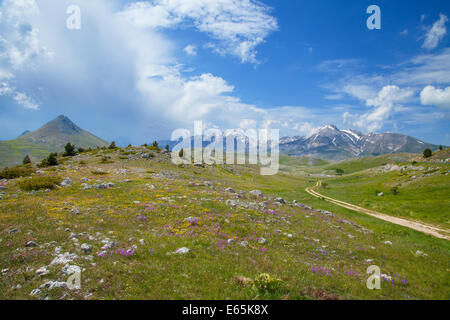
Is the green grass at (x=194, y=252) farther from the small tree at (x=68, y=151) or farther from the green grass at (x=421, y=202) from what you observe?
the small tree at (x=68, y=151)

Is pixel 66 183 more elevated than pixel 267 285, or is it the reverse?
pixel 66 183

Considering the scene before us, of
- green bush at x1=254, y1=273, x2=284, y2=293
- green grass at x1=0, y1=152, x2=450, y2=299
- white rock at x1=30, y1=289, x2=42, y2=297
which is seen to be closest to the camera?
white rock at x1=30, y1=289, x2=42, y2=297

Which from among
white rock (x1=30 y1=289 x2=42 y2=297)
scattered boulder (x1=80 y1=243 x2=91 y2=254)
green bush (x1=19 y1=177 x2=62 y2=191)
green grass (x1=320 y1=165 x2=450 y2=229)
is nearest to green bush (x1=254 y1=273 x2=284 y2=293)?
white rock (x1=30 y1=289 x2=42 y2=297)

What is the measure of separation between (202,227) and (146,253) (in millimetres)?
5498

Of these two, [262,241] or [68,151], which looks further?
[68,151]

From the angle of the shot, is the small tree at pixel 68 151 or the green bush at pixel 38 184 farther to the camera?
the small tree at pixel 68 151

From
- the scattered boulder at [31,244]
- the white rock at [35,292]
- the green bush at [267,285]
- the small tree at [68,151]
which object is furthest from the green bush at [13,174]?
the small tree at [68,151]

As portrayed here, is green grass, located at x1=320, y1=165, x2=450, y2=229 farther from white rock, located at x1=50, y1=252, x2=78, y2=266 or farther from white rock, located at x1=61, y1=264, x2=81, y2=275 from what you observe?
white rock, located at x1=50, y1=252, x2=78, y2=266

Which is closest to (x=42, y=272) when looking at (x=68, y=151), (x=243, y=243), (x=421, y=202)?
(x=243, y=243)

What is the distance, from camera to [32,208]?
55.6 ft

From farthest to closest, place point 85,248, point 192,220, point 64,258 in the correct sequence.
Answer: point 192,220, point 85,248, point 64,258

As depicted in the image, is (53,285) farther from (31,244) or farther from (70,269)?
(31,244)

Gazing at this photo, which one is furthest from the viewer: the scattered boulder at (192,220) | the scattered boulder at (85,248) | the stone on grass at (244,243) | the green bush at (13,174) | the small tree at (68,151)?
the small tree at (68,151)
